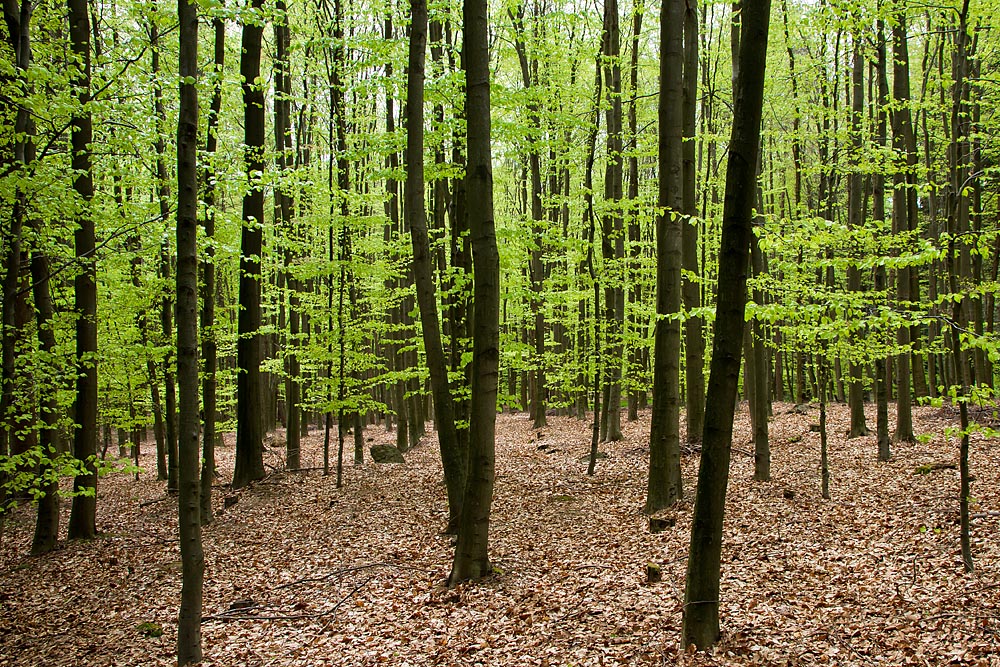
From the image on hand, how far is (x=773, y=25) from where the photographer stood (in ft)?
48.8

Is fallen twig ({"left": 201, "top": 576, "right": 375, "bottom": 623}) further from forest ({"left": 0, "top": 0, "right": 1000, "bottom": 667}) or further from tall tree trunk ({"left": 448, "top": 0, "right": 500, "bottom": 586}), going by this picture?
tall tree trunk ({"left": 448, "top": 0, "right": 500, "bottom": 586})

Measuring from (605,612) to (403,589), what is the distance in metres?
2.87

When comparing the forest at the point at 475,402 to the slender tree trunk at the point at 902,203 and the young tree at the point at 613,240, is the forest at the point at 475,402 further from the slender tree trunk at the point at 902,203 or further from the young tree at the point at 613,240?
the young tree at the point at 613,240

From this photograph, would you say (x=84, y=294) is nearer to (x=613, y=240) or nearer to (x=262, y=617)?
(x=262, y=617)

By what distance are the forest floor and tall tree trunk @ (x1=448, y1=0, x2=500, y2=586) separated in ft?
3.98

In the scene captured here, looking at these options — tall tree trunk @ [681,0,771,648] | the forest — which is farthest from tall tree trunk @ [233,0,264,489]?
tall tree trunk @ [681,0,771,648]

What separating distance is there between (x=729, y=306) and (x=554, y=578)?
471cm

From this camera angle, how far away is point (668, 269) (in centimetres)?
885

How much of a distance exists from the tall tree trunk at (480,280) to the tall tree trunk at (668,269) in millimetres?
2540

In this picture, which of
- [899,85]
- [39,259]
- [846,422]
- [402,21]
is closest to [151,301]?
[39,259]

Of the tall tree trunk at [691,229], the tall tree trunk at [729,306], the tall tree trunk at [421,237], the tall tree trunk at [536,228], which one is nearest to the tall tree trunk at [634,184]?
the tall tree trunk at [691,229]

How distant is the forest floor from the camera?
18.3 feet

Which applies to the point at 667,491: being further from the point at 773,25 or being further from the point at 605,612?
the point at 773,25

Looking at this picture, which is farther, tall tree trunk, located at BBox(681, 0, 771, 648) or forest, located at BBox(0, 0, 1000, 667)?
forest, located at BBox(0, 0, 1000, 667)
